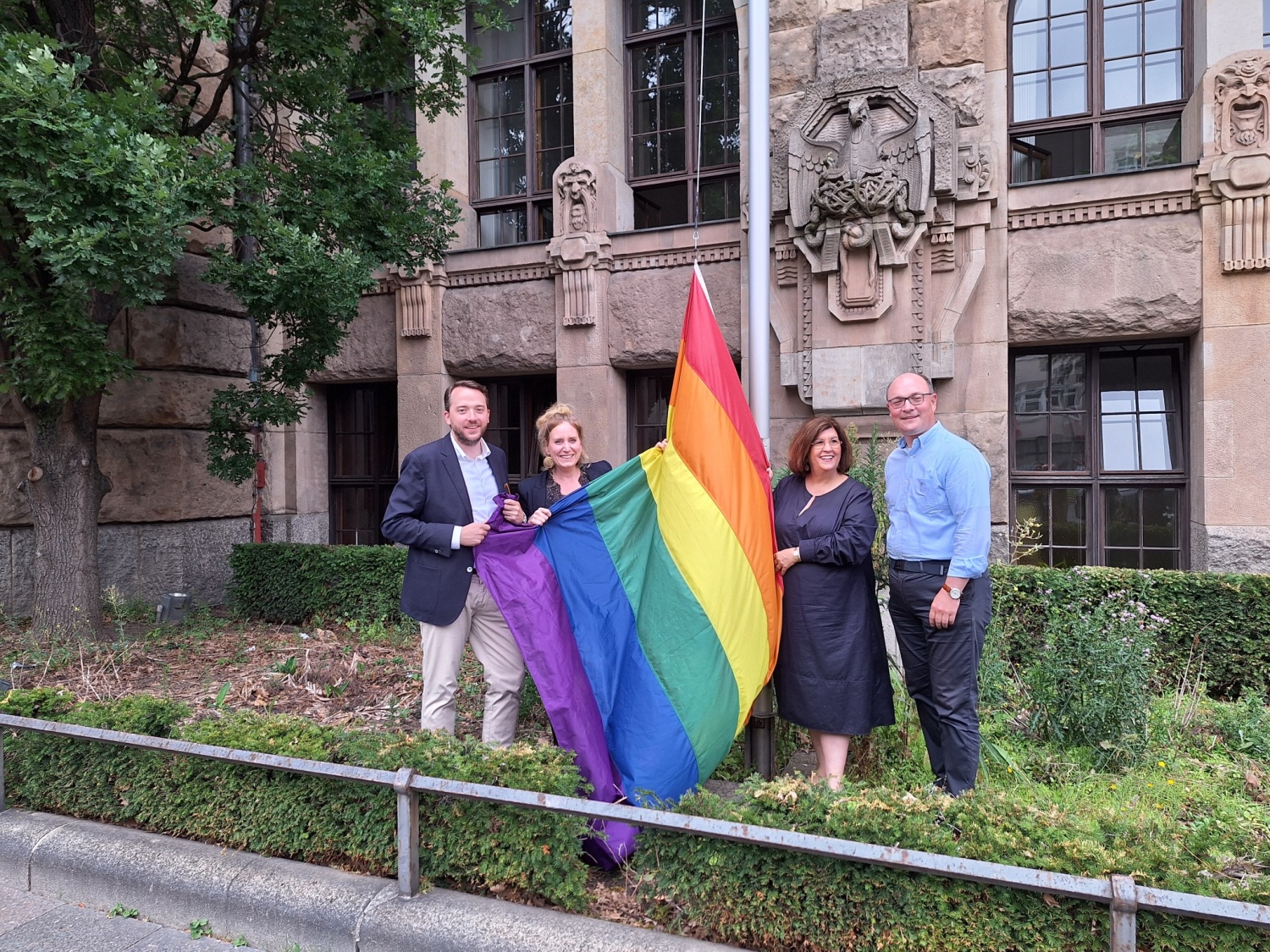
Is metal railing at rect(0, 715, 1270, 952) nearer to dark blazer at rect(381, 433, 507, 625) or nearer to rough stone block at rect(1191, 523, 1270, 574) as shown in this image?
dark blazer at rect(381, 433, 507, 625)

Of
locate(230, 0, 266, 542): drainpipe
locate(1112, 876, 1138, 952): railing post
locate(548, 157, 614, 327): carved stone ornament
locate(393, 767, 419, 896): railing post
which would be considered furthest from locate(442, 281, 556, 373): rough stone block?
locate(1112, 876, 1138, 952): railing post

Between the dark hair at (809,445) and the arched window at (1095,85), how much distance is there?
20.5 ft

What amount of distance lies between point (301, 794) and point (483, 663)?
108cm

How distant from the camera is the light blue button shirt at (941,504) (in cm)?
359

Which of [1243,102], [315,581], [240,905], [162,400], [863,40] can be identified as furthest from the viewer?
[162,400]

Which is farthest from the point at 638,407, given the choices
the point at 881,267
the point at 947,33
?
the point at 947,33

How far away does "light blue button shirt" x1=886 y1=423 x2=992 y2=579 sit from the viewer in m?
3.59

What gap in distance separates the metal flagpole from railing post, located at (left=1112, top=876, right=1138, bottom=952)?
6.00 ft

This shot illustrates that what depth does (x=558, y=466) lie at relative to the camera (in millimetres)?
4266

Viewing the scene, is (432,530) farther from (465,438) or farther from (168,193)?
(168,193)

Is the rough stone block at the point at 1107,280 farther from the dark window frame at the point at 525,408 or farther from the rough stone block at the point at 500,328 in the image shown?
the dark window frame at the point at 525,408

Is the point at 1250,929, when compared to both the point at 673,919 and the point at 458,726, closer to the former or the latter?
the point at 673,919

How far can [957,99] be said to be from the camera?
7930mm

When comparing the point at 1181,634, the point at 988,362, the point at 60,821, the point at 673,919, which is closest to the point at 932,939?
the point at 673,919
